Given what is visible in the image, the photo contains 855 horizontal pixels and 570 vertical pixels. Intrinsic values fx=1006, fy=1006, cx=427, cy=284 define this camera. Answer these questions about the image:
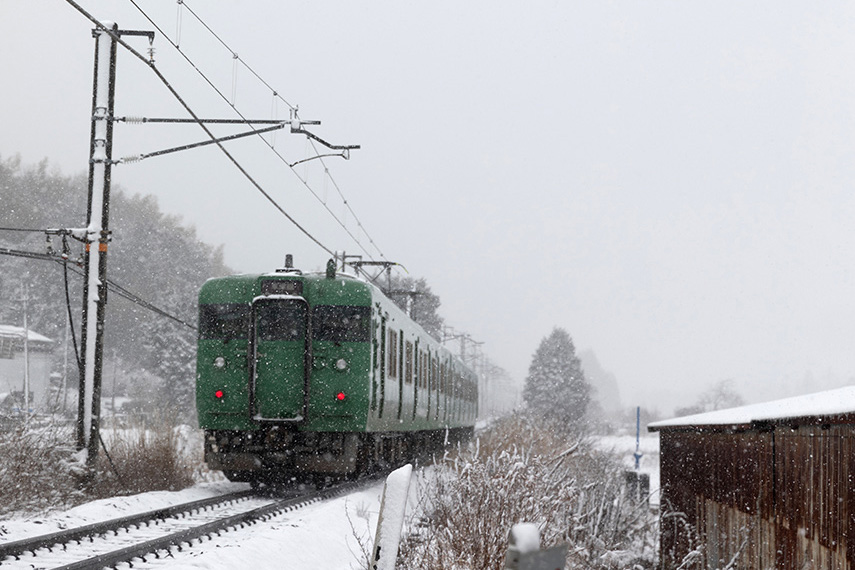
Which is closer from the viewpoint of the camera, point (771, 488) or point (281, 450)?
point (771, 488)

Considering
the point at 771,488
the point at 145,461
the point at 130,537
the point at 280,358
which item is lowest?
the point at 130,537

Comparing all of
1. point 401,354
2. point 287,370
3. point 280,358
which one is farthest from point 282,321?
point 401,354

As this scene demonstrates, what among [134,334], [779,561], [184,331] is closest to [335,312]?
[779,561]

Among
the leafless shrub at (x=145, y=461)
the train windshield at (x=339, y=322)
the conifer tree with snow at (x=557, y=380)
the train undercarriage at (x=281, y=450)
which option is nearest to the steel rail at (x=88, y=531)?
the train undercarriage at (x=281, y=450)

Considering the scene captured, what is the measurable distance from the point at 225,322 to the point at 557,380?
4923 cm

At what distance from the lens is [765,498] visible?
8258mm

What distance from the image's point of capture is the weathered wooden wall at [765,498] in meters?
6.54

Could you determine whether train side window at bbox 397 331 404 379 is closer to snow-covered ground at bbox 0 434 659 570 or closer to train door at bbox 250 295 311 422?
train door at bbox 250 295 311 422

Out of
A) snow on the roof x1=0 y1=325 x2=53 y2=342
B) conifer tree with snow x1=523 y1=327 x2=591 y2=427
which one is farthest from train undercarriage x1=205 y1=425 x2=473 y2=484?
conifer tree with snow x1=523 y1=327 x2=591 y2=427

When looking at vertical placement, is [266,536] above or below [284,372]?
below

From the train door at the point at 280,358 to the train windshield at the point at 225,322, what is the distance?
0.53ft

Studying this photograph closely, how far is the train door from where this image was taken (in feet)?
41.7

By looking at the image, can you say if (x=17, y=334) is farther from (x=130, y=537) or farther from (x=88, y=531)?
(x=88, y=531)

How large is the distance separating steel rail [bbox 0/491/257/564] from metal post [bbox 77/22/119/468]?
2199mm
